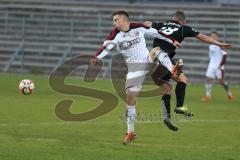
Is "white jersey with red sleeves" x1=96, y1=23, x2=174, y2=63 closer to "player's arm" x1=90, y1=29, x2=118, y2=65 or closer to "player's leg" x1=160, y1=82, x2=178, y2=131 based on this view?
"player's arm" x1=90, y1=29, x2=118, y2=65

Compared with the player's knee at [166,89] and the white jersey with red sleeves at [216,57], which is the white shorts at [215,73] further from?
the player's knee at [166,89]

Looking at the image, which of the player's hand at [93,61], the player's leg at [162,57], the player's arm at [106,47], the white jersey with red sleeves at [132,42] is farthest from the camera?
the player's leg at [162,57]

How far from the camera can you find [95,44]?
3797 cm

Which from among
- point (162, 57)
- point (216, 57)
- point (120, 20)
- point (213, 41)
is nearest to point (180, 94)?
point (162, 57)

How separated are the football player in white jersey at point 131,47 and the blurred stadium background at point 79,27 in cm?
2091

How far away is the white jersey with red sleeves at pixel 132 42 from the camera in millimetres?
14047

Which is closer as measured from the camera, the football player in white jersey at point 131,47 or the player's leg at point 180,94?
the football player in white jersey at point 131,47

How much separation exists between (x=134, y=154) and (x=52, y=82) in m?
17.6

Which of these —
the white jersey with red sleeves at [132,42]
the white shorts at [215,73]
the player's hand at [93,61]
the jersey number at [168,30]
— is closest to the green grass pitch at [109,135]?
the player's hand at [93,61]

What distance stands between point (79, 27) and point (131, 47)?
24886 mm

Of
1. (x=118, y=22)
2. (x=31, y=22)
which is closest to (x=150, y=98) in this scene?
(x=118, y=22)

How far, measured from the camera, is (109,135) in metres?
14.8

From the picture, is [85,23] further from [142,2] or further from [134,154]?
[134,154]

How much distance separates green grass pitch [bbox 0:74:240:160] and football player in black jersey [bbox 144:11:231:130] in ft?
2.10
